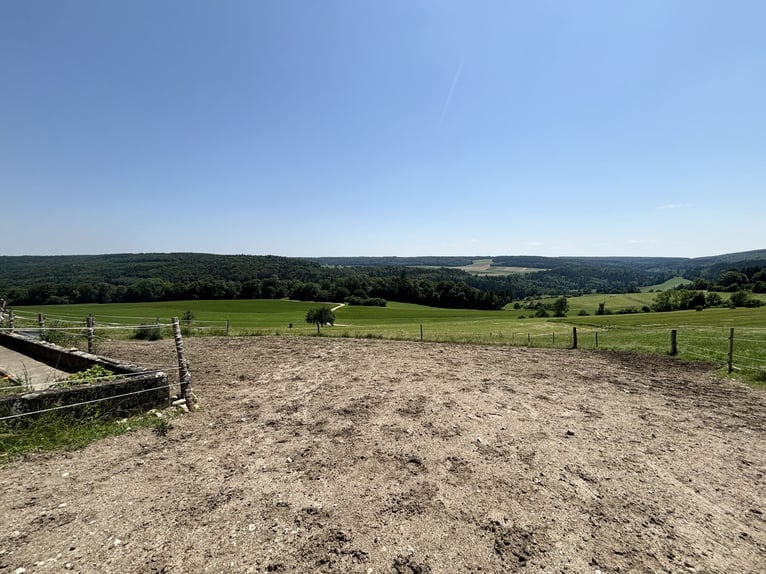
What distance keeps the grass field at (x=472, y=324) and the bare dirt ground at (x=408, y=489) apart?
14.2 ft

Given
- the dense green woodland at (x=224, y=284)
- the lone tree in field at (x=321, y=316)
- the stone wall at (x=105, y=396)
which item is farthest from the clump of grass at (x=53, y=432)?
the dense green woodland at (x=224, y=284)

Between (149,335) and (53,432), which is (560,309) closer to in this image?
(149,335)

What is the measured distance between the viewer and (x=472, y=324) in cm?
4700

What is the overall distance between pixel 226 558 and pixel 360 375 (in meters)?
7.09

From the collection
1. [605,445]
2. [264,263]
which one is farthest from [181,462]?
[264,263]

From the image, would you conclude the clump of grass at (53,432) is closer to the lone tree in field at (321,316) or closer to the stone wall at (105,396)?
the stone wall at (105,396)

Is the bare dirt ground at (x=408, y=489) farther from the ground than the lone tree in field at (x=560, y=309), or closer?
farther from the ground

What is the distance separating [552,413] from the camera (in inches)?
278

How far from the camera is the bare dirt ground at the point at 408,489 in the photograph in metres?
3.22

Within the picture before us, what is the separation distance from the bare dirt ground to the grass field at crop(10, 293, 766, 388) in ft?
14.2

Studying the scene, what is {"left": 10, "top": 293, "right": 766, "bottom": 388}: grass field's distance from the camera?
16.1m

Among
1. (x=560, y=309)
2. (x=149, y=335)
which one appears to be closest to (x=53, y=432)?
(x=149, y=335)

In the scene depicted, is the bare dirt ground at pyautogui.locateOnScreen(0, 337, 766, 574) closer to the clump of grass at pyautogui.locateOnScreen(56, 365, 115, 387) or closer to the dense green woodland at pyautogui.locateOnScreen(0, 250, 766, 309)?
the clump of grass at pyautogui.locateOnScreen(56, 365, 115, 387)

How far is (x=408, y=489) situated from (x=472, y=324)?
1755 inches
